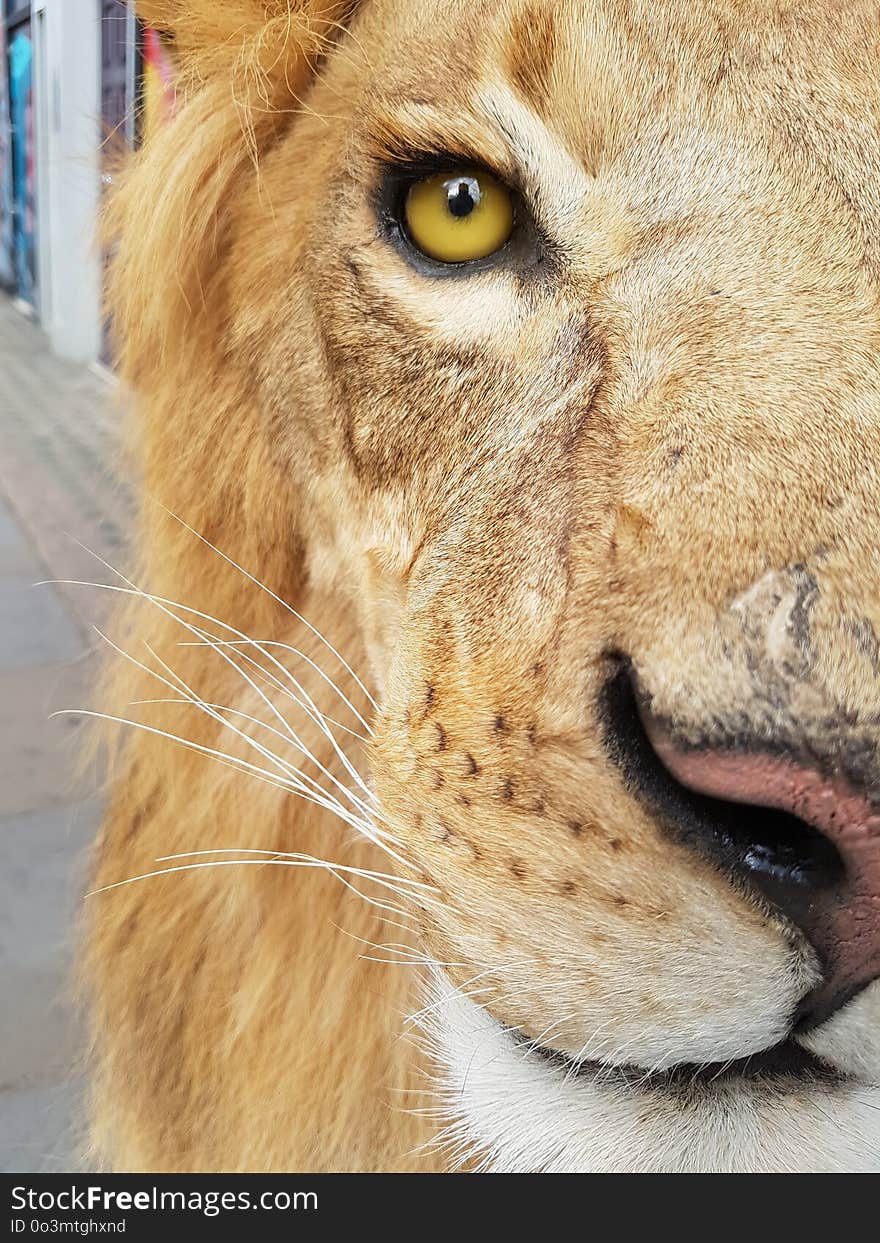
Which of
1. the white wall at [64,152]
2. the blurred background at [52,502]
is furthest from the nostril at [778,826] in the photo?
the white wall at [64,152]

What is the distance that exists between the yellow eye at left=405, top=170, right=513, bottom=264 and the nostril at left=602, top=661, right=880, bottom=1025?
22.3 inches

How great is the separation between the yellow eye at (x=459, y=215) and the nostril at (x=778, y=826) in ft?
1.86

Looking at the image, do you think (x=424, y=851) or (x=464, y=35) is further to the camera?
(x=464, y=35)

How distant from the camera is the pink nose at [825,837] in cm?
66

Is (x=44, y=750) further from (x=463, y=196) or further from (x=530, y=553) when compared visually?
(x=530, y=553)

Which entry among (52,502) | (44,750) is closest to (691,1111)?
(44,750)

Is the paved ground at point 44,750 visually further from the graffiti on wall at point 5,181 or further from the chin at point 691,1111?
the graffiti on wall at point 5,181

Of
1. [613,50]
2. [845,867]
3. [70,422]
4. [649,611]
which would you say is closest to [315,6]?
[613,50]

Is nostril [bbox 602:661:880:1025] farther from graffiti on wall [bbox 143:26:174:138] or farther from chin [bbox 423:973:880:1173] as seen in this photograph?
graffiti on wall [bbox 143:26:174:138]

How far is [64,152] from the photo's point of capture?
3.19 meters

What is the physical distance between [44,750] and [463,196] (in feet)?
8.60

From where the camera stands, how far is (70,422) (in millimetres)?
6422

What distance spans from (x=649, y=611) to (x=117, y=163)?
1321 millimetres

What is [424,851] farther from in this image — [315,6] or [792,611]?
[315,6]
